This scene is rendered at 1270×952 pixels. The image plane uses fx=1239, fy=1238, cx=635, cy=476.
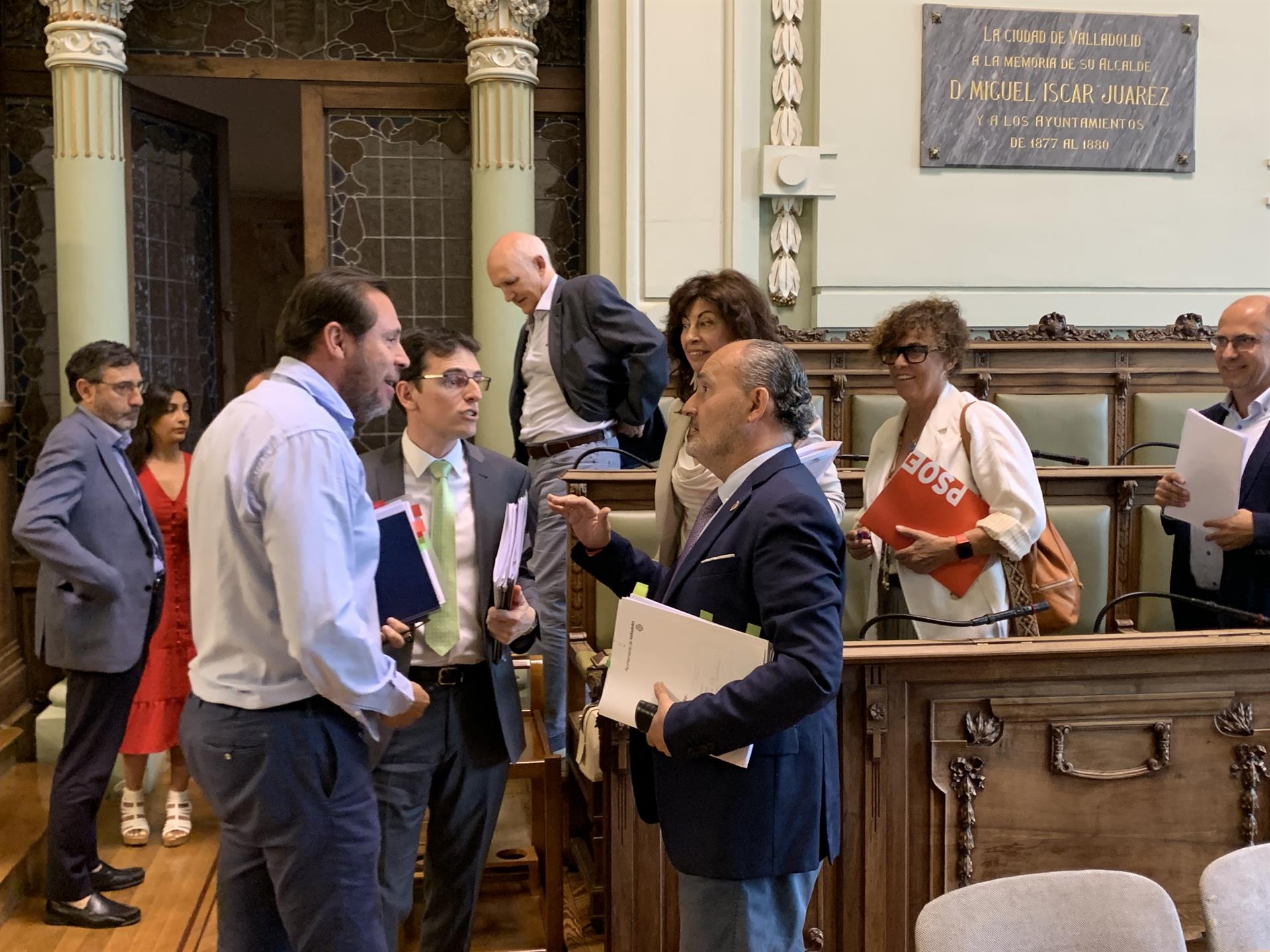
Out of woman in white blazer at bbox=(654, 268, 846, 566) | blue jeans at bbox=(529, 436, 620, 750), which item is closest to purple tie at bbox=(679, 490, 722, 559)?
woman in white blazer at bbox=(654, 268, 846, 566)

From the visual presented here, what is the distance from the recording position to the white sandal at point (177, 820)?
3.94 m

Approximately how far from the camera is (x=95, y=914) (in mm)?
3379

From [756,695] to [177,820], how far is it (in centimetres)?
291

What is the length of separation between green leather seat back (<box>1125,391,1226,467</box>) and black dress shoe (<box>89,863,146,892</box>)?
3.83m

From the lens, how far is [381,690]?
1854mm

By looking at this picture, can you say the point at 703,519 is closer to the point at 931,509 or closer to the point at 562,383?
the point at 931,509

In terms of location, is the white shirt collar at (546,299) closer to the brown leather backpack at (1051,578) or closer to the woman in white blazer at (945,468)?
the woman in white blazer at (945,468)

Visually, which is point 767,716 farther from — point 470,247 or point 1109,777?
point 470,247

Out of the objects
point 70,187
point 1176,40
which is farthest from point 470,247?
point 1176,40

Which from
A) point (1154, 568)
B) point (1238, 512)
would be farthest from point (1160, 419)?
point (1238, 512)

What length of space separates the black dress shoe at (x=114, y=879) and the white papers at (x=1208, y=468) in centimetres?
305

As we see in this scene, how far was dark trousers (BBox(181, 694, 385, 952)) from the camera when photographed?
1.81m

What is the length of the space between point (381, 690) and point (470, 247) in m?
4.01

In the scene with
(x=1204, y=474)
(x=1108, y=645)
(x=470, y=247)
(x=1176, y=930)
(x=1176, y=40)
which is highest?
(x=1176, y=40)
